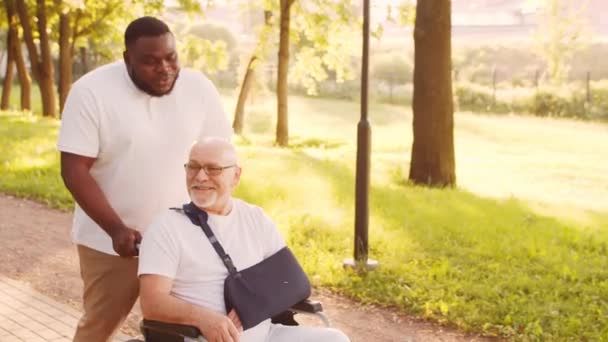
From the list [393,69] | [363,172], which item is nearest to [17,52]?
[363,172]

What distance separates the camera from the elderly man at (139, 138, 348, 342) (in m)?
3.35

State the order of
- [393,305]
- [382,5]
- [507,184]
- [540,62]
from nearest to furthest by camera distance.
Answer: [393,305] → [507,184] → [382,5] → [540,62]

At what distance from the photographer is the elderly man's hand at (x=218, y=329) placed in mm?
3277

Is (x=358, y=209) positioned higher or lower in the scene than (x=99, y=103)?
lower

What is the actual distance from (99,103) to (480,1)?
102760 mm

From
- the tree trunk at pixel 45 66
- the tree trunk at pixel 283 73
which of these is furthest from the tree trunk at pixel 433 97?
the tree trunk at pixel 45 66

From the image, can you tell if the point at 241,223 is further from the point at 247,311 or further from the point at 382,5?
the point at 382,5

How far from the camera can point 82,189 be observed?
355cm

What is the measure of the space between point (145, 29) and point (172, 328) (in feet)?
3.82

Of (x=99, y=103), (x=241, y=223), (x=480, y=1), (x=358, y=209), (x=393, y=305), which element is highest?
(x=480, y=1)

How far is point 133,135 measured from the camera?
362cm

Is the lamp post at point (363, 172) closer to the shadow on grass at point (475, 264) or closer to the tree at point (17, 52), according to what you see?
the shadow on grass at point (475, 264)

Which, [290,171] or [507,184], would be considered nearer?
[290,171]

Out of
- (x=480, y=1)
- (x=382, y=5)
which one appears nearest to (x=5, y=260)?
(x=382, y=5)
